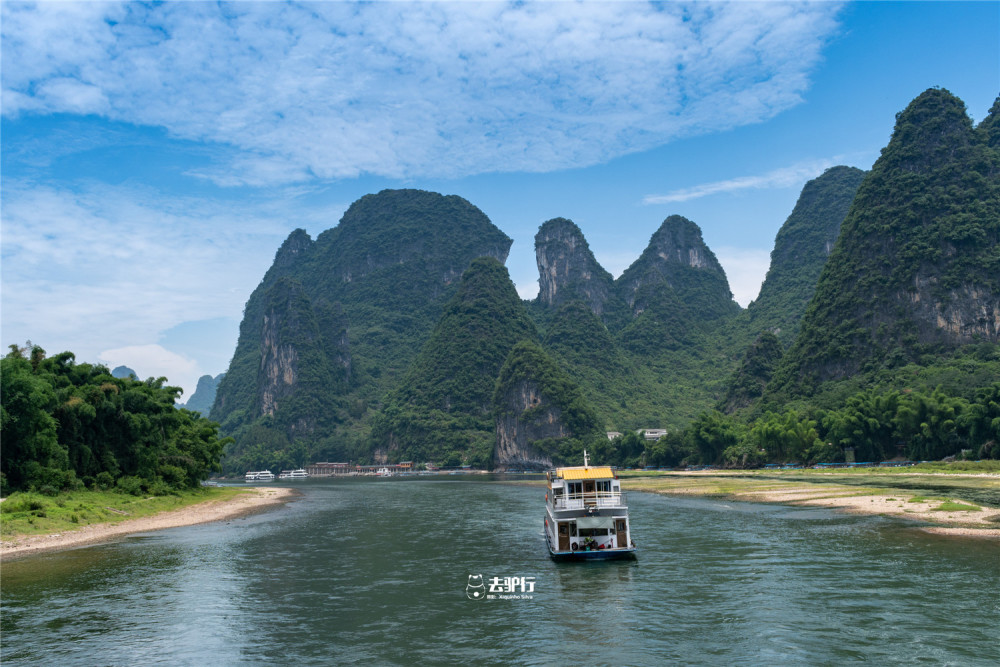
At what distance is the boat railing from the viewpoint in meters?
34.1

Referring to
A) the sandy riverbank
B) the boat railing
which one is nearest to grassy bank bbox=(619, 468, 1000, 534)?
the boat railing

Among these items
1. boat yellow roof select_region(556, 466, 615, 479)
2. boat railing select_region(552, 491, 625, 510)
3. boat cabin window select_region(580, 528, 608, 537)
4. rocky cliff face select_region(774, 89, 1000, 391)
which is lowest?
boat cabin window select_region(580, 528, 608, 537)

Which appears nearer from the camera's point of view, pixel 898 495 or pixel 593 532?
pixel 593 532

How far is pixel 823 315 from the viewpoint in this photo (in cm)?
15100

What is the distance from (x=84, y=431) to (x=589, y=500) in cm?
4557

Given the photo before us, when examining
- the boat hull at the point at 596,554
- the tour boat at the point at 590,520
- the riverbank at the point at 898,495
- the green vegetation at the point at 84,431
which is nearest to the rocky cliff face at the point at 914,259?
the riverbank at the point at 898,495

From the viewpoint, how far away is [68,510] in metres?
46.8

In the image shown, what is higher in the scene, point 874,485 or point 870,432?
point 870,432

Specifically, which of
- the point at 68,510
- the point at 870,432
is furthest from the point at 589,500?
the point at 870,432

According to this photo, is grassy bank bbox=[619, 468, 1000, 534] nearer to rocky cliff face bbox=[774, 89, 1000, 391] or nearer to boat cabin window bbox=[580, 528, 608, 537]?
boat cabin window bbox=[580, 528, 608, 537]

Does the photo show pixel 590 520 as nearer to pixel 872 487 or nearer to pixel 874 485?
pixel 872 487

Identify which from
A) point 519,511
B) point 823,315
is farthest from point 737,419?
point 519,511

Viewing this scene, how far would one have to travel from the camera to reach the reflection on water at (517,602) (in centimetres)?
1950

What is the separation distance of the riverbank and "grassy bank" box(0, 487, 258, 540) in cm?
5271
